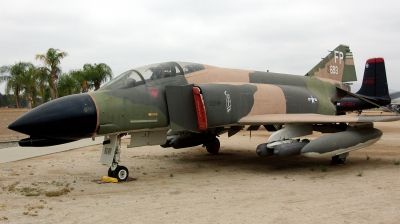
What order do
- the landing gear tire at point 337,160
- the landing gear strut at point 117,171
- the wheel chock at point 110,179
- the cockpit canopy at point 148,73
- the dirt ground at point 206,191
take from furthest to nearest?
the landing gear tire at point 337,160, the cockpit canopy at point 148,73, the landing gear strut at point 117,171, the wheel chock at point 110,179, the dirt ground at point 206,191

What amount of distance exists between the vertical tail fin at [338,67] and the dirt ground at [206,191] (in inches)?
141

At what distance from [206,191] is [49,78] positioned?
90.7ft

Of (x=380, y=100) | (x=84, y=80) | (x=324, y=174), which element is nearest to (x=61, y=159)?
(x=324, y=174)

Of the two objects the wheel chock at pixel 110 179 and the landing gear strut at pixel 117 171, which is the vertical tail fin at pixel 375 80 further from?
the wheel chock at pixel 110 179

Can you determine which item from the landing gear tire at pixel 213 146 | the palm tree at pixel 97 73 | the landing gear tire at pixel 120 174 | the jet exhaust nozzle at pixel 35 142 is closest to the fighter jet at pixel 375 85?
the landing gear tire at pixel 213 146

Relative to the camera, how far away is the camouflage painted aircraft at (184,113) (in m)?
6.49

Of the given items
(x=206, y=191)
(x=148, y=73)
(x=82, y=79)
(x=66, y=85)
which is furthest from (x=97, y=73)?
(x=206, y=191)

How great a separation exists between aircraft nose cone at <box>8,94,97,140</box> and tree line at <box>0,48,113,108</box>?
25194mm

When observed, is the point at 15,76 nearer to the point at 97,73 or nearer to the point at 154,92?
the point at 97,73

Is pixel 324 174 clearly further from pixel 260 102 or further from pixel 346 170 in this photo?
pixel 260 102

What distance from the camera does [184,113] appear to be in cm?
767

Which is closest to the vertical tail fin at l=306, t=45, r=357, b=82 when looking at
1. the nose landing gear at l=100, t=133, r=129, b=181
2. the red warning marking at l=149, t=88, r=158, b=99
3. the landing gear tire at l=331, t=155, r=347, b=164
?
the landing gear tire at l=331, t=155, r=347, b=164

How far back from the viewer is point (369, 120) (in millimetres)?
8336

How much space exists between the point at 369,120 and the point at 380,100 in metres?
5.99
